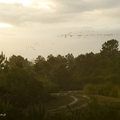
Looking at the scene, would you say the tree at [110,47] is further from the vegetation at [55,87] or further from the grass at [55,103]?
the grass at [55,103]

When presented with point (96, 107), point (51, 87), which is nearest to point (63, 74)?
point (51, 87)

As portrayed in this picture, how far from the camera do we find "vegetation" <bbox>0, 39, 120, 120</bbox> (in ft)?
64.3

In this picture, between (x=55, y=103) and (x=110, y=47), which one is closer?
(x=55, y=103)

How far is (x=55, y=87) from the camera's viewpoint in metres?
55.8

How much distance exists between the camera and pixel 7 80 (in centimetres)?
3406

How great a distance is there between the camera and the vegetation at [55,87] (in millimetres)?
19594

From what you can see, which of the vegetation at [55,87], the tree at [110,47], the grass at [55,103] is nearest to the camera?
the vegetation at [55,87]

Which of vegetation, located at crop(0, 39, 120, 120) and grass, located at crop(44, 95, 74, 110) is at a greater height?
vegetation, located at crop(0, 39, 120, 120)

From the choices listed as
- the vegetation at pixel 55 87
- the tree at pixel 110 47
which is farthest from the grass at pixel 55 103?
the tree at pixel 110 47

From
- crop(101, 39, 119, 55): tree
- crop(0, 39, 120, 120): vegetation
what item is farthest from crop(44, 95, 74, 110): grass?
crop(101, 39, 119, 55): tree

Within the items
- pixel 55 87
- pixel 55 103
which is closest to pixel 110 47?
pixel 55 87

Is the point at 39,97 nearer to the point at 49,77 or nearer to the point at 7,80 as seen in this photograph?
the point at 7,80

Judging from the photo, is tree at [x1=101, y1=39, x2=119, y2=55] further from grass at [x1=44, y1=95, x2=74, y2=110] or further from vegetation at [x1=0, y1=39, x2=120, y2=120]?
grass at [x1=44, y1=95, x2=74, y2=110]

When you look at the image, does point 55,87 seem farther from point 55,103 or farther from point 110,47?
point 110,47
